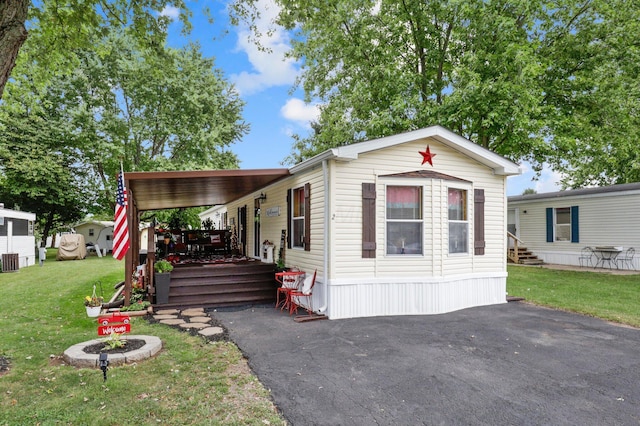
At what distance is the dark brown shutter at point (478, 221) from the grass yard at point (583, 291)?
188 cm

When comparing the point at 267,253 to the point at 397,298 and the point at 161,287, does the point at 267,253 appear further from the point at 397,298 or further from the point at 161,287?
the point at 397,298

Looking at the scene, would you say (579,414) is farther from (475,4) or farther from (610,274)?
(475,4)

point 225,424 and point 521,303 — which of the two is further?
point 521,303

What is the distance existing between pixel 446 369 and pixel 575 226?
13.7 metres

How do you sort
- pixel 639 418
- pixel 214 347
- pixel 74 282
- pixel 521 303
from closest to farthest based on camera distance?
pixel 639 418
pixel 214 347
pixel 521 303
pixel 74 282

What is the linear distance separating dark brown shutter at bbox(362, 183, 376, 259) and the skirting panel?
0.59 m

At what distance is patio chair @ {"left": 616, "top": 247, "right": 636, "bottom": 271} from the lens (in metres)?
13.7

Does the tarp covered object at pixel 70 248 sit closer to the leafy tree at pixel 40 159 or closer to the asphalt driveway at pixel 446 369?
the leafy tree at pixel 40 159

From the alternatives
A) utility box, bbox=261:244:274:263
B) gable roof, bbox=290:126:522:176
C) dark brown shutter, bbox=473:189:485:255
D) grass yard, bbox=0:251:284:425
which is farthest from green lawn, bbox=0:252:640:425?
utility box, bbox=261:244:274:263

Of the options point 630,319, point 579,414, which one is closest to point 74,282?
point 579,414

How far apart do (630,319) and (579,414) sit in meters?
4.61

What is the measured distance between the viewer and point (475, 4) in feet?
41.8

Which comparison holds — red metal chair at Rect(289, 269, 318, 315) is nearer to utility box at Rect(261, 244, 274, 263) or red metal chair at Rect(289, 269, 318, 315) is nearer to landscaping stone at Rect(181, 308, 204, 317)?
landscaping stone at Rect(181, 308, 204, 317)

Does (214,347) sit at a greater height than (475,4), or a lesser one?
lesser
